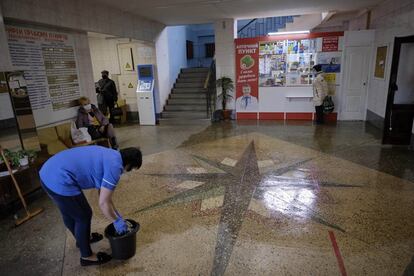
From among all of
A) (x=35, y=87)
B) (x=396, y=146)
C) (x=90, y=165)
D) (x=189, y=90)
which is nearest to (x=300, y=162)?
(x=396, y=146)

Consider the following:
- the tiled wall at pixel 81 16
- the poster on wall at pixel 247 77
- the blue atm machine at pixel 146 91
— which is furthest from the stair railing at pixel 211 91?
the tiled wall at pixel 81 16

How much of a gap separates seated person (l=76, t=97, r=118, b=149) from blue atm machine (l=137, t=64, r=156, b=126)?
2.64 m

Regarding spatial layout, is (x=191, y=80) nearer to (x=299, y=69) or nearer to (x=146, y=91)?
(x=146, y=91)

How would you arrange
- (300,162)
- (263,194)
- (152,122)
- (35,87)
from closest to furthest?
(263,194)
(35,87)
(300,162)
(152,122)

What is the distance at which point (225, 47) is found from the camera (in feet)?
25.5

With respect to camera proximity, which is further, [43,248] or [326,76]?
[326,76]

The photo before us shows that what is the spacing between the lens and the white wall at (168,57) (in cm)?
809

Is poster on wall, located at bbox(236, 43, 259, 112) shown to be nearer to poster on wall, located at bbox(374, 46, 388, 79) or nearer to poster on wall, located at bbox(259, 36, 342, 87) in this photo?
poster on wall, located at bbox(259, 36, 342, 87)

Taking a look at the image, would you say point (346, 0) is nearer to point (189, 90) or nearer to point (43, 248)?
point (189, 90)

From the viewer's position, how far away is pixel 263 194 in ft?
11.7

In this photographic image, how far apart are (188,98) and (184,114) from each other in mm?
681

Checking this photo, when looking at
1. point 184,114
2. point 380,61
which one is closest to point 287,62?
point 380,61

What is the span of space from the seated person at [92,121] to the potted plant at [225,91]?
3.72m

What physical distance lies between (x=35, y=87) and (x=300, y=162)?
4385mm
